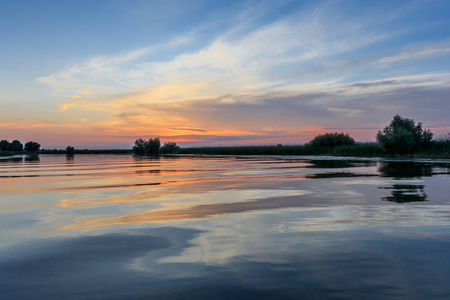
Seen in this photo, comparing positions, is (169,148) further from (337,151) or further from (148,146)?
(337,151)

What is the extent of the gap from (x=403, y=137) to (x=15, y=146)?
19595 centimetres

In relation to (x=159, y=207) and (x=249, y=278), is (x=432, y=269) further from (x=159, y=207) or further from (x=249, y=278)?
(x=159, y=207)

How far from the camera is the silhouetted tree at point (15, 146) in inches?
7426

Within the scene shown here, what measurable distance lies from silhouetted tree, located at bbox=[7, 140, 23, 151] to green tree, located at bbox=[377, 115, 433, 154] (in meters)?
191

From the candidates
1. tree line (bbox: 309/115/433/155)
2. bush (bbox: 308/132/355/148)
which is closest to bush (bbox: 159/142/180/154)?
bush (bbox: 308/132/355/148)

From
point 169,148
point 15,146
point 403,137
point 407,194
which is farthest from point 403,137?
point 15,146

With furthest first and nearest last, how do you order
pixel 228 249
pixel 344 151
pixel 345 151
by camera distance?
1. pixel 344 151
2. pixel 345 151
3. pixel 228 249

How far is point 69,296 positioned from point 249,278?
8.45 ft

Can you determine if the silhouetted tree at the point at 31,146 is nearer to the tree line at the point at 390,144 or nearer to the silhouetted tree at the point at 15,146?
the silhouetted tree at the point at 15,146

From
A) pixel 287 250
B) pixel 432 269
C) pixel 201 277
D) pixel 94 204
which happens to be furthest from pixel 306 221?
pixel 94 204

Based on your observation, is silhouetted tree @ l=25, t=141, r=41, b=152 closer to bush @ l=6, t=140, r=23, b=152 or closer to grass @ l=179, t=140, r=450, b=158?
bush @ l=6, t=140, r=23, b=152

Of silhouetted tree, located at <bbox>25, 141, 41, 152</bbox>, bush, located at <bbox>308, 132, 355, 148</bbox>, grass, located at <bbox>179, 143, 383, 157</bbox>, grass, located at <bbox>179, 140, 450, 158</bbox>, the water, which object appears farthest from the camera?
silhouetted tree, located at <bbox>25, 141, 41, 152</bbox>

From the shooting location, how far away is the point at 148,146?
11750cm

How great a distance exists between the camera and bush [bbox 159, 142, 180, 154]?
4680 inches
